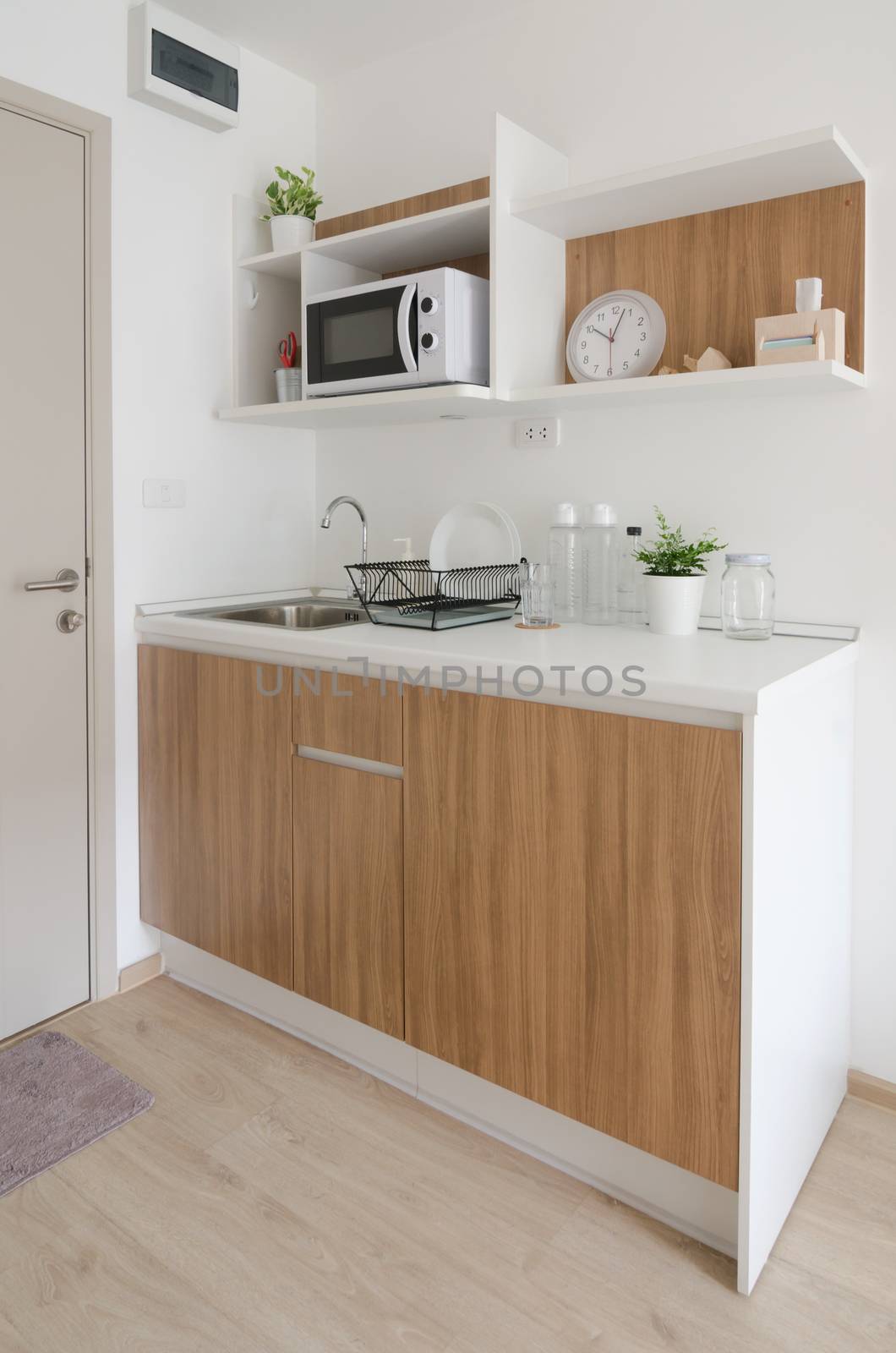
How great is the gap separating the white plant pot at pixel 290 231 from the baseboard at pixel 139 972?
72.3 inches

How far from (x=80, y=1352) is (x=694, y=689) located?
128 cm

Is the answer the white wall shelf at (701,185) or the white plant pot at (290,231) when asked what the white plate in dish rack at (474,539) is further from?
the white plant pot at (290,231)

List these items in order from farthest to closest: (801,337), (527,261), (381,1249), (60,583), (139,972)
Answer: (139,972) → (60,583) → (527,261) → (801,337) → (381,1249)

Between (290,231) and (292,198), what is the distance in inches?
3.8

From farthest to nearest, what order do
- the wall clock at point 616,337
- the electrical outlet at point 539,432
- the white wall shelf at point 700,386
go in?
1. the electrical outlet at point 539,432
2. the wall clock at point 616,337
3. the white wall shelf at point 700,386

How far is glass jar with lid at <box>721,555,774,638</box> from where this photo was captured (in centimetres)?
181

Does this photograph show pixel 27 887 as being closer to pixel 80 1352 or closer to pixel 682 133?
pixel 80 1352

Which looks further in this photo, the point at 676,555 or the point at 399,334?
the point at 399,334

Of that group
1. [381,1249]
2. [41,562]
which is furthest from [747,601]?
[41,562]

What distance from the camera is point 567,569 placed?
7.07 ft

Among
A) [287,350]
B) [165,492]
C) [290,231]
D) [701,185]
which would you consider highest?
[290,231]

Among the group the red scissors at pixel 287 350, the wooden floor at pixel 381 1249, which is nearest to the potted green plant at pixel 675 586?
the wooden floor at pixel 381 1249

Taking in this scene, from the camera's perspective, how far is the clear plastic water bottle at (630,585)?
2098 millimetres

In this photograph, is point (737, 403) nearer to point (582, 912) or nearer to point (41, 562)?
point (582, 912)
